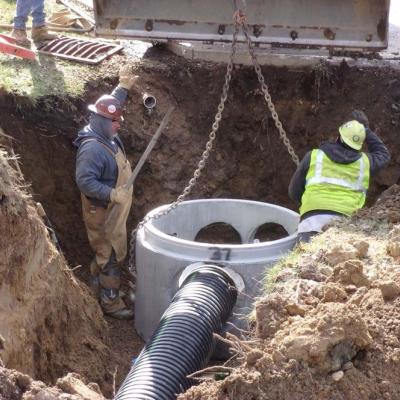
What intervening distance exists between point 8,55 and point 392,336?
613cm

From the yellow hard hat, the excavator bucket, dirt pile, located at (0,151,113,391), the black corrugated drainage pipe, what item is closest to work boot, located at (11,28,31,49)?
the excavator bucket

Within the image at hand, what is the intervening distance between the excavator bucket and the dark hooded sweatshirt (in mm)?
1903

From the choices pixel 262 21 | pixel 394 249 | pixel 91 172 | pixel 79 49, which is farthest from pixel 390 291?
pixel 79 49

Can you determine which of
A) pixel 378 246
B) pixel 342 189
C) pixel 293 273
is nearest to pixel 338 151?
pixel 342 189

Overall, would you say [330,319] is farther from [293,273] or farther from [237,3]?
[237,3]

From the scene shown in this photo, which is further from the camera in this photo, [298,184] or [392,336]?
[298,184]

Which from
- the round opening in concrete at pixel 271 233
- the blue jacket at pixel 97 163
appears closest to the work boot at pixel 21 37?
the blue jacket at pixel 97 163

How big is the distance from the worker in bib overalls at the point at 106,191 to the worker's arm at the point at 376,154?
2.40 m

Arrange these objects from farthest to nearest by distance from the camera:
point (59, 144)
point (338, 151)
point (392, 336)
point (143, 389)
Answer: point (59, 144) < point (338, 151) < point (143, 389) < point (392, 336)

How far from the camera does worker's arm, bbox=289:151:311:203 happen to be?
6.63 m

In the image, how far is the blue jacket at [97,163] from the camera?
6.74 meters

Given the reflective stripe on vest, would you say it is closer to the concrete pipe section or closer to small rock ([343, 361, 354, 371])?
the concrete pipe section

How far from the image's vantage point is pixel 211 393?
3.60 meters

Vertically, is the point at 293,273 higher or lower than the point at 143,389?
higher
